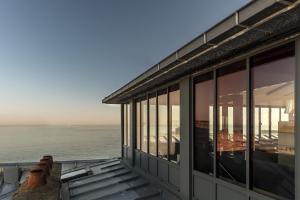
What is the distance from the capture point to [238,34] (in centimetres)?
319

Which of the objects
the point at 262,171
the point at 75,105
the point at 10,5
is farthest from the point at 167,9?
the point at 75,105

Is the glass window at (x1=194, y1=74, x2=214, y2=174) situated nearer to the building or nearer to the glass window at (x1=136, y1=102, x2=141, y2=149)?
the building

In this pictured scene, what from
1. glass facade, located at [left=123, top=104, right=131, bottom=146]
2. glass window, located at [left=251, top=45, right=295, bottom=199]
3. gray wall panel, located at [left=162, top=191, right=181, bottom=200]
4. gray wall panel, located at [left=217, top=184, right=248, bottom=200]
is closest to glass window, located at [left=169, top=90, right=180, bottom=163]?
gray wall panel, located at [left=162, top=191, right=181, bottom=200]

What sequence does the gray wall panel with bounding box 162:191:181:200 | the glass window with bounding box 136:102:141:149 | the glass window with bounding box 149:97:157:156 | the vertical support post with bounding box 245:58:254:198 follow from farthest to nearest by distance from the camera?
the glass window with bounding box 136:102:141:149, the glass window with bounding box 149:97:157:156, the gray wall panel with bounding box 162:191:181:200, the vertical support post with bounding box 245:58:254:198

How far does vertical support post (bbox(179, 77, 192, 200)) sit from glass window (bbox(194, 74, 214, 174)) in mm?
196

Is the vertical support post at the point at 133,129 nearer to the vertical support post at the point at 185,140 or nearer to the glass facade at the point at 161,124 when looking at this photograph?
the glass facade at the point at 161,124

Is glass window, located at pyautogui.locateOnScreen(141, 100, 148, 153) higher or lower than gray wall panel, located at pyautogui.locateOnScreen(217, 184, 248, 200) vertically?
higher

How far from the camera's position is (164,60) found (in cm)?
516

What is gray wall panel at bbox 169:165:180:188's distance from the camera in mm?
6418

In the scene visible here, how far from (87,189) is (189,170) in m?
3.89

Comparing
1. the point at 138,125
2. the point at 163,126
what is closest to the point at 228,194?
the point at 163,126

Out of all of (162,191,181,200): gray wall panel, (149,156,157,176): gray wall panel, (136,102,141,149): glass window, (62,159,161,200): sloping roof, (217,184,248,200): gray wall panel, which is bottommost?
(62,159,161,200): sloping roof

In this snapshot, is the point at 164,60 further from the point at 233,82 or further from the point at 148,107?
the point at 148,107

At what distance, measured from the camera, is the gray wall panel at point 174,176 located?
642 cm
